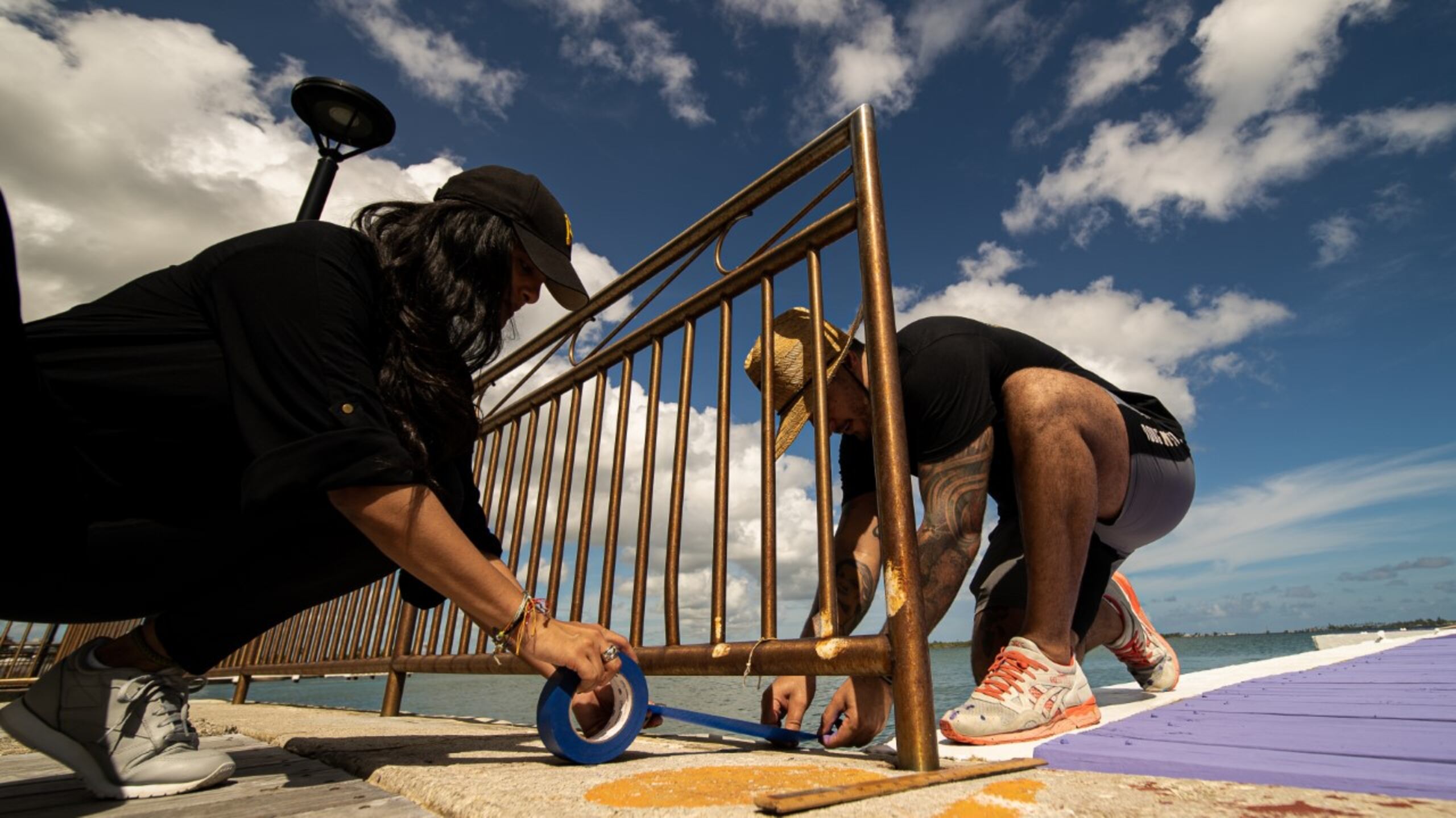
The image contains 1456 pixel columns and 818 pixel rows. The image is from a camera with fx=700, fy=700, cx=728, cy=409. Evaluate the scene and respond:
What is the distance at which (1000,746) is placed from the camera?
1471 mm

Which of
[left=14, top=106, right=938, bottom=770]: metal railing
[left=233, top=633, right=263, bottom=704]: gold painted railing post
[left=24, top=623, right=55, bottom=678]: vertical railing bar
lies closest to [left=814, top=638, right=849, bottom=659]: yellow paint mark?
[left=14, top=106, right=938, bottom=770]: metal railing

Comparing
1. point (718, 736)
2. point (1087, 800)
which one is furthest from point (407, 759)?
point (1087, 800)

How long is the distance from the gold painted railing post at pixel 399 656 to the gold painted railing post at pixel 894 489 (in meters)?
2.40

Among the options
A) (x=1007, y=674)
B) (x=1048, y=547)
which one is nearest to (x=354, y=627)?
(x=1007, y=674)

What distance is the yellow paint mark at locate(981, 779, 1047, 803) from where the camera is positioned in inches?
34.5

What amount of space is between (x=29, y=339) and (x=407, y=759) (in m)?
0.97

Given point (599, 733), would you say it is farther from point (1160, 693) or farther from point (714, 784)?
point (1160, 693)

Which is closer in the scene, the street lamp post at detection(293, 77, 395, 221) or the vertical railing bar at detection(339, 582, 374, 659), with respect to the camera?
the vertical railing bar at detection(339, 582, 374, 659)

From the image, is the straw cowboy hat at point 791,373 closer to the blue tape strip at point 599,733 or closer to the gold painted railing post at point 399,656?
the blue tape strip at point 599,733

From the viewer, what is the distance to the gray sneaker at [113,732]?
126 cm

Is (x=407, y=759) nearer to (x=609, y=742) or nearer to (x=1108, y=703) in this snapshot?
(x=609, y=742)

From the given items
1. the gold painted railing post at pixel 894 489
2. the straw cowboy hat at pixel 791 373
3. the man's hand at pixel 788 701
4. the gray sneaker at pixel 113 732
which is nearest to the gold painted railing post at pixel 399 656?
the gray sneaker at pixel 113 732

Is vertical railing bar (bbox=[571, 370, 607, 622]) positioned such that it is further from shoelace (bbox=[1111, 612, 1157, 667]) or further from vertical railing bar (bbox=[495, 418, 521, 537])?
shoelace (bbox=[1111, 612, 1157, 667])

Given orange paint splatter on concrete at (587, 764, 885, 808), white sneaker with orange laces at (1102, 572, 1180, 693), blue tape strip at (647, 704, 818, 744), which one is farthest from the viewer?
white sneaker with orange laces at (1102, 572, 1180, 693)
